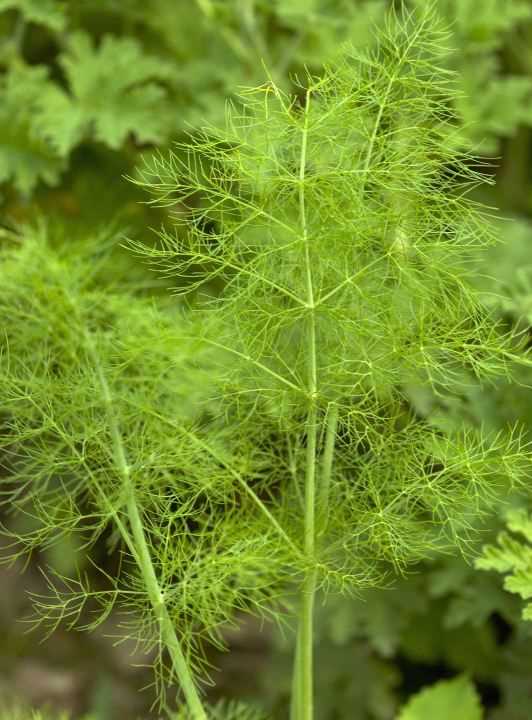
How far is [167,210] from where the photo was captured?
1730 mm

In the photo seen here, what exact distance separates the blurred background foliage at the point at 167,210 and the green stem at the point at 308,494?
0.47m

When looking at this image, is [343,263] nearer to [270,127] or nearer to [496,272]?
[270,127]

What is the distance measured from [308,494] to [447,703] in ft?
1.49

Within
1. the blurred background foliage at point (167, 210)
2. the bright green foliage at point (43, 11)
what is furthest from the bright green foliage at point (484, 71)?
the bright green foliage at point (43, 11)

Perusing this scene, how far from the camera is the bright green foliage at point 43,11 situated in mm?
1715

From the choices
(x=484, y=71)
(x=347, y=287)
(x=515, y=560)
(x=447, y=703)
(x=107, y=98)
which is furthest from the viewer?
(x=484, y=71)

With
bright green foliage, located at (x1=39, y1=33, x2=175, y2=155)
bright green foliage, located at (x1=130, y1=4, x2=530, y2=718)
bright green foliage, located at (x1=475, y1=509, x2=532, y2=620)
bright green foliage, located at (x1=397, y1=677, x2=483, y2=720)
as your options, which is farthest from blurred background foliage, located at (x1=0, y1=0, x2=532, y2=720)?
bright green foliage, located at (x1=130, y1=4, x2=530, y2=718)

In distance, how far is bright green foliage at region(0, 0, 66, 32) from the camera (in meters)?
1.71

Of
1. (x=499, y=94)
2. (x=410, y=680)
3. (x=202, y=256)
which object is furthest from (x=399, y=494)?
(x=499, y=94)

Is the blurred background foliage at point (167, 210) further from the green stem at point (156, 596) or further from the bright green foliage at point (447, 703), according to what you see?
the green stem at point (156, 596)

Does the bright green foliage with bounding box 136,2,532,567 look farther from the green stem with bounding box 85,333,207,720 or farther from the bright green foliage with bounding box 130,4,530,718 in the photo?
the green stem with bounding box 85,333,207,720

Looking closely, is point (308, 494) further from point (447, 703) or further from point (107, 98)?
point (107, 98)

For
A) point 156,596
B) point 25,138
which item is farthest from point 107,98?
point 156,596

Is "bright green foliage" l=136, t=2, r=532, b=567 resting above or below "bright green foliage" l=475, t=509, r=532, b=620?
above
